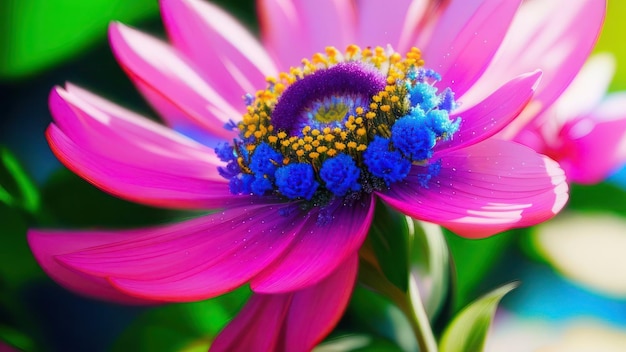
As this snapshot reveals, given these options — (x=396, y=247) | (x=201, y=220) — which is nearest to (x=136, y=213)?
(x=201, y=220)

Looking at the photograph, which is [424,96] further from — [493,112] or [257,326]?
[257,326]

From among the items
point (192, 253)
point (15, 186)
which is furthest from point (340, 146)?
point (15, 186)

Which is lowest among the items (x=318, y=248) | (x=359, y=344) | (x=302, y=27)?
(x=359, y=344)

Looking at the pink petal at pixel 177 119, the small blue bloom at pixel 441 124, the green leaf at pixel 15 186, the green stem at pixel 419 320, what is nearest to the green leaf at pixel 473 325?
the green stem at pixel 419 320

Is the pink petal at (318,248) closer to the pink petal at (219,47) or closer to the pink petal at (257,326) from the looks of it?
the pink petal at (257,326)

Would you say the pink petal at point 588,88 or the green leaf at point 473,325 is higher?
the pink petal at point 588,88

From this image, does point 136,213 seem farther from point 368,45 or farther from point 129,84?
point 368,45
